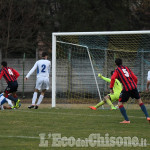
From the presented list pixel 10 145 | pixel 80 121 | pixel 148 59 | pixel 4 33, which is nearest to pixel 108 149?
pixel 10 145

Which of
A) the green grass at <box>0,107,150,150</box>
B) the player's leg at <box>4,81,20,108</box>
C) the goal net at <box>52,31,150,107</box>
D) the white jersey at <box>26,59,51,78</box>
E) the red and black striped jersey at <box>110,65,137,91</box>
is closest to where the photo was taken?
the green grass at <box>0,107,150,150</box>

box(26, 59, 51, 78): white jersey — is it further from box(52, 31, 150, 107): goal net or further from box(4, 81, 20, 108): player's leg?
box(52, 31, 150, 107): goal net

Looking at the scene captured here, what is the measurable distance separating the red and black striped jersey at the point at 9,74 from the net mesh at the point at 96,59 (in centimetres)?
290

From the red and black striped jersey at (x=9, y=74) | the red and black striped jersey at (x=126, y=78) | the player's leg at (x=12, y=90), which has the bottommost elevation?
the player's leg at (x=12, y=90)

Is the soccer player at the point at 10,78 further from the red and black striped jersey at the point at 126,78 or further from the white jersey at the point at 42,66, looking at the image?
the red and black striped jersey at the point at 126,78

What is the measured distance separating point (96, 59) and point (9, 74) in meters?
4.52

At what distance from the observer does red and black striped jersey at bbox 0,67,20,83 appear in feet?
54.2

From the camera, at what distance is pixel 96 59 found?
19750 mm

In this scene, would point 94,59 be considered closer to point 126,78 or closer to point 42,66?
point 42,66

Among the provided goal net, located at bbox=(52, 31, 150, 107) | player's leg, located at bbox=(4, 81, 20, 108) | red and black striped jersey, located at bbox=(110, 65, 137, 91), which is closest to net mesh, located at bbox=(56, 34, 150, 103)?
goal net, located at bbox=(52, 31, 150, 107)

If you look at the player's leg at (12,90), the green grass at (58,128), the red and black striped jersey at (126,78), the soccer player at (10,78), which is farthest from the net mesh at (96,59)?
the red and black striped jersey at (126,78)

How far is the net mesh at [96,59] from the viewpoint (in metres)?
19.2

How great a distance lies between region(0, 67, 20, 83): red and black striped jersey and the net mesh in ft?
9.51

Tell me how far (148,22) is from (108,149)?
21680mm
